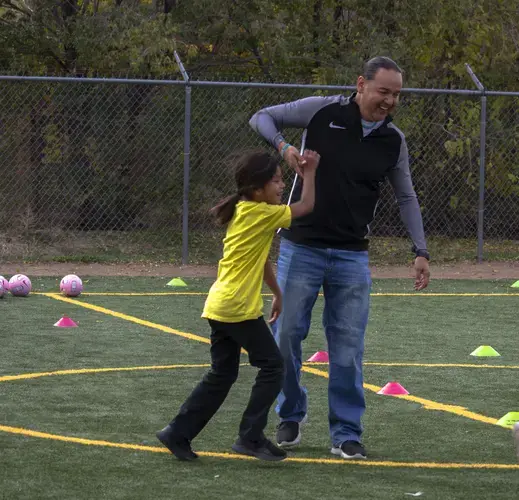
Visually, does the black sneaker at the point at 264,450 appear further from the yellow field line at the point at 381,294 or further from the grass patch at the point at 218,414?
the yellow field line at the point at 381,294

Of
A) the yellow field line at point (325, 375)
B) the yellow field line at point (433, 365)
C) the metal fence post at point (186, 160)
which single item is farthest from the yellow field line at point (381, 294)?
the yellow field line at point (433, 365)

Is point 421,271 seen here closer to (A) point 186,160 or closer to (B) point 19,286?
(B) point 19,286

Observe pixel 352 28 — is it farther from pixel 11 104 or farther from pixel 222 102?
pixel 11 104

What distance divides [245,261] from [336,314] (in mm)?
670

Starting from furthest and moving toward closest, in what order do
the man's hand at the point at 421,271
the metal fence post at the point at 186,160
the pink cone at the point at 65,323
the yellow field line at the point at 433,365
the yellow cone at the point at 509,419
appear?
the metal fence post at the point at 186,160, the pink cone at the point at 65,323, the yellow field line at the point at 433,365, the yellow cone at the point at 509,419, the man's hand at the point at 421,271

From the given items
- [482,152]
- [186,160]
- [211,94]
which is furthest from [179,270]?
[482,152]

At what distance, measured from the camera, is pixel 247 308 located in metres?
6.15

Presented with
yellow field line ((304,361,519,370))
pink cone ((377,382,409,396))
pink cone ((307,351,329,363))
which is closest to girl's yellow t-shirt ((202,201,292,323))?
pink cone ((377,382,409,396))

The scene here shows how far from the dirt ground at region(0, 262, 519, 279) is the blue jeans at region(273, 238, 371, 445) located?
9.36 metres

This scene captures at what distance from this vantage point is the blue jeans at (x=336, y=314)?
657cm

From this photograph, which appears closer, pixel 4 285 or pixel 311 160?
pixel 311 160

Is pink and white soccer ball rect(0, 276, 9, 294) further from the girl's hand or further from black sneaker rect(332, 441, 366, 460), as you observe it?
the girl's hand

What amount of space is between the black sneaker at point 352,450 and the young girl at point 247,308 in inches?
14.0

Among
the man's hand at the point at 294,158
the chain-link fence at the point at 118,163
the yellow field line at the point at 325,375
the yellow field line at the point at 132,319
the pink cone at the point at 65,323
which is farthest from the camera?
the chain-link fence at the point at 118,163
